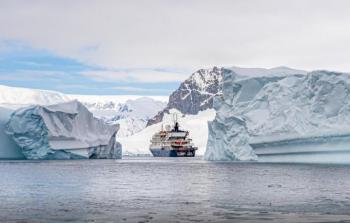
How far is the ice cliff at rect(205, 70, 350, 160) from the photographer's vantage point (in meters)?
55.3

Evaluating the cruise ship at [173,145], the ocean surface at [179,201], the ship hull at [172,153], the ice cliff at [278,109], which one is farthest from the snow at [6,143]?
the cruise ship at [173,145]

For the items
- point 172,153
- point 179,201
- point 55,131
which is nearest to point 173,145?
point 172,153

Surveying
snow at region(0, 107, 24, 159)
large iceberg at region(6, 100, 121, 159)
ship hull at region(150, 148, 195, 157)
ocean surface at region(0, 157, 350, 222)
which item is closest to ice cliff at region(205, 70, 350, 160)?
ocean surface at region(0, 157, 350, 222)

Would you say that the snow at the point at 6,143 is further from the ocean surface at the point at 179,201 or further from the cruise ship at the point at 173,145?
the cruise ship at the point at 173,145

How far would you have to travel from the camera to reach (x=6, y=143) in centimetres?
7569

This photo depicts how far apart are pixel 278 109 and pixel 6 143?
35.0 m

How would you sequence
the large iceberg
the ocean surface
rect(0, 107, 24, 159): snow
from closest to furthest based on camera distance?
the ocean surface
the large iceberg
rect(0, 107, 24, 159): snow

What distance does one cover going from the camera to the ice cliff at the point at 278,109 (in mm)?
55344

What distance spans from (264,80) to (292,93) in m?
6.73

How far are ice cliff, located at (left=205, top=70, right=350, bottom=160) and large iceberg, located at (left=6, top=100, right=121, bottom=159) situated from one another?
60.5ft

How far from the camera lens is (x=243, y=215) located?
827 inches

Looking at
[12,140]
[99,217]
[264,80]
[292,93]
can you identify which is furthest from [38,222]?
[12,140]

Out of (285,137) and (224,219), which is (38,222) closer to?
(224,219)

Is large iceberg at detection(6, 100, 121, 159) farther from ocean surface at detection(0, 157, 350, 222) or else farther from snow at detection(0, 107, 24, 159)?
ocean surface at detection(0, 157, 350, 222)
